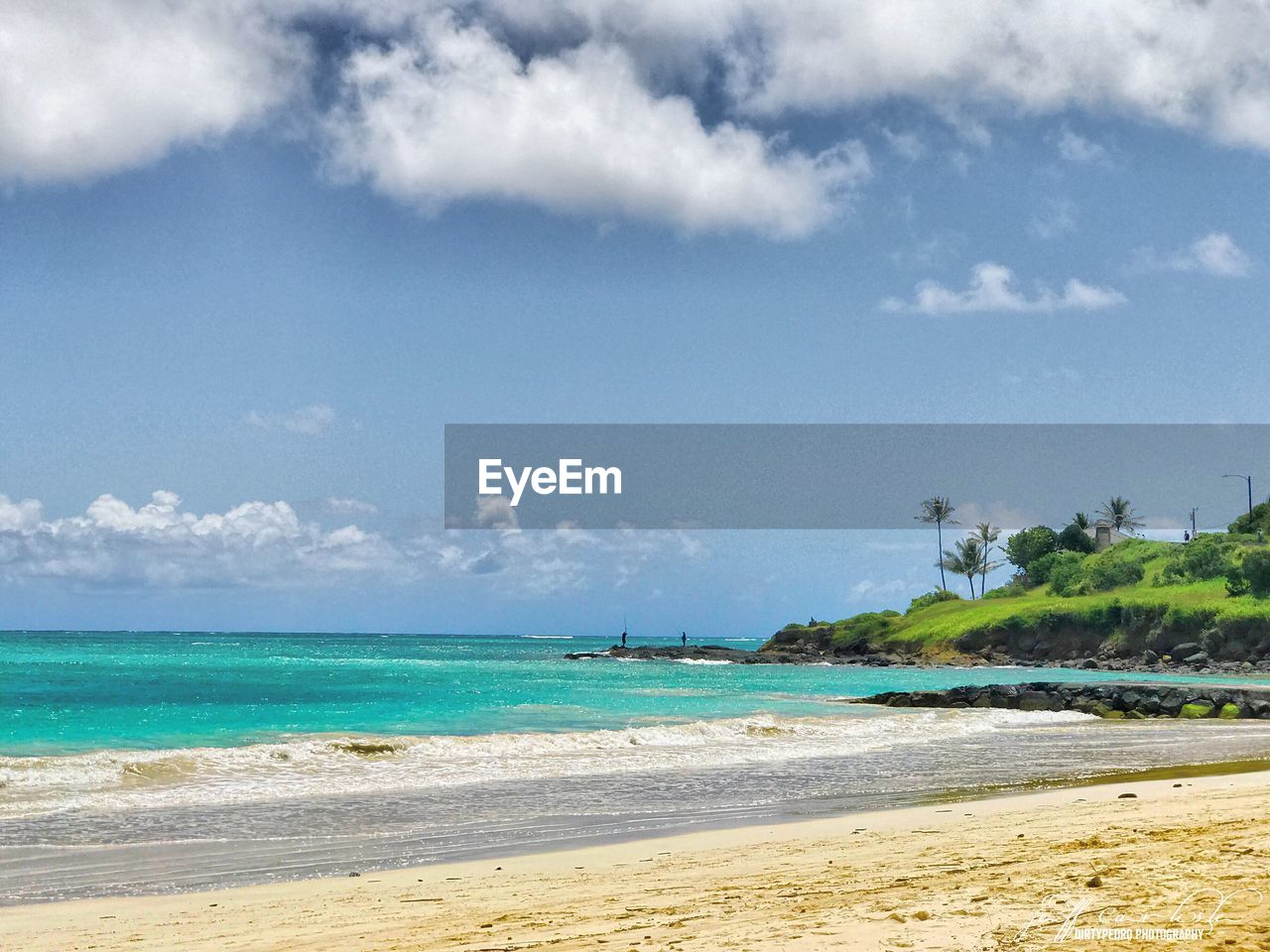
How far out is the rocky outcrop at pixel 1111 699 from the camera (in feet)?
127

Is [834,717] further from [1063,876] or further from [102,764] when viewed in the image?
[1063,876]

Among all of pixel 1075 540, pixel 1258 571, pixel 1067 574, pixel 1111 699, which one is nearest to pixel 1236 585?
pixel 1258 571

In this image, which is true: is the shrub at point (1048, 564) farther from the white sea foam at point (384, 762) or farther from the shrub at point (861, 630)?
the white sea foam at point (384, 762)

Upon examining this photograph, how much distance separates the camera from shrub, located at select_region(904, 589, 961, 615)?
402ft

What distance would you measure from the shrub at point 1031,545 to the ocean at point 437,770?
93.0 metres

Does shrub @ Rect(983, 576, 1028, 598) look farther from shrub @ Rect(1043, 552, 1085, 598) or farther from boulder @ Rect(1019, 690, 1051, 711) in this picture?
boulder @ Rect(1019, 690, 1051, 711)

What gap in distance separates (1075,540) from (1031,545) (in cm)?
486

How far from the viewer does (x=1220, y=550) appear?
317 ft

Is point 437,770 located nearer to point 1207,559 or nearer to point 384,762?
point 384,762

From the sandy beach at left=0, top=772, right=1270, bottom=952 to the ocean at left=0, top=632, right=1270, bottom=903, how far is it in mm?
1489

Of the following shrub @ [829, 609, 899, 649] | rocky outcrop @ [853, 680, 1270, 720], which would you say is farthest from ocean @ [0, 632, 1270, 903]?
shrub @ [829, 609, 899, 649]

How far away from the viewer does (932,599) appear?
126 m

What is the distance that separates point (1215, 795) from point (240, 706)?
33.7m

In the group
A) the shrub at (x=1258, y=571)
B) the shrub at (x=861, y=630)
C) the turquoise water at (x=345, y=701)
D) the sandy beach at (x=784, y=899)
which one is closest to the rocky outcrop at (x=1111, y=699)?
the turquoise water at (x=345, y=701)
